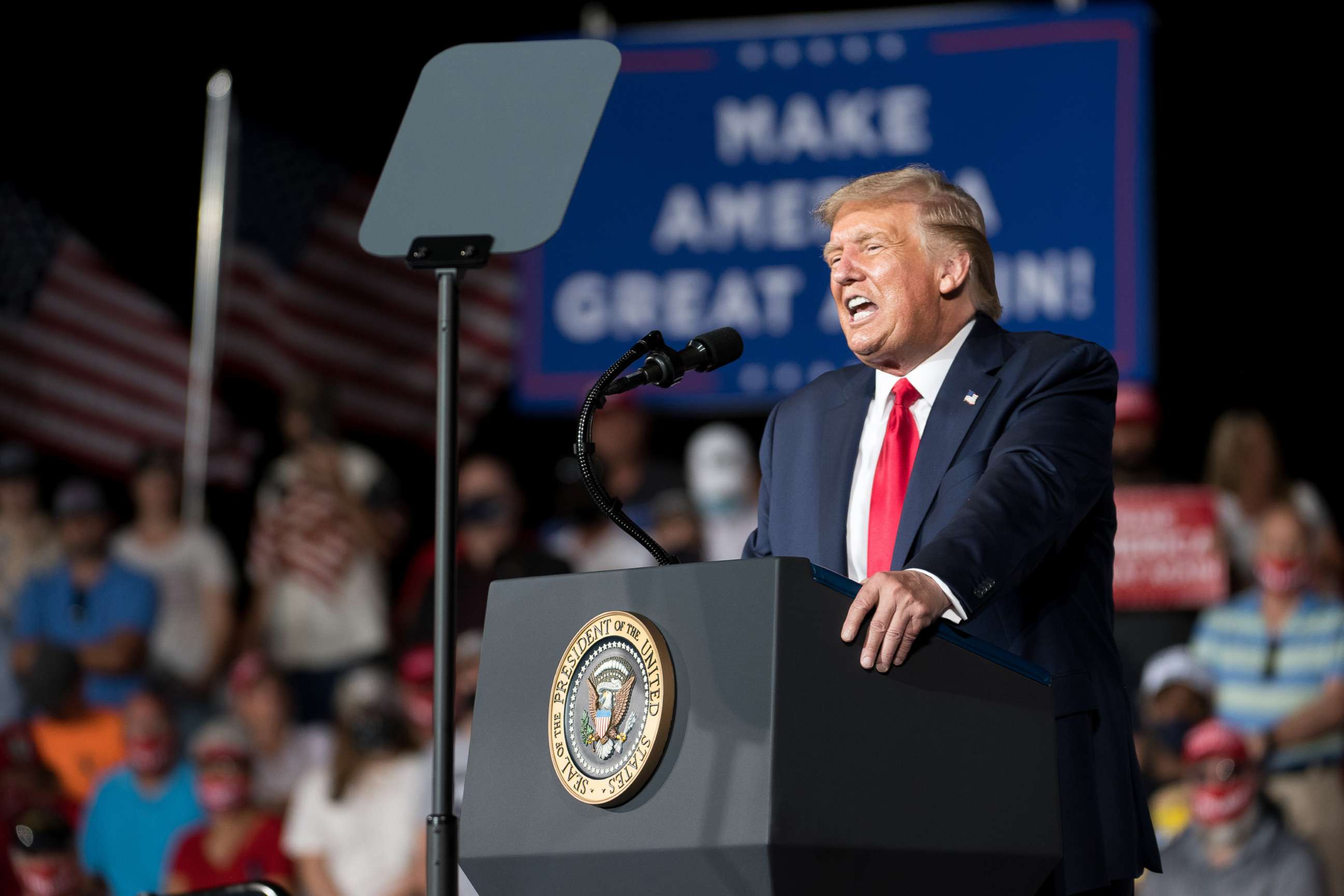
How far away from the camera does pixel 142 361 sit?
7.68 meters

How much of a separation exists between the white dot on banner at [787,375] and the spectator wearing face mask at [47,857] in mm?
2832

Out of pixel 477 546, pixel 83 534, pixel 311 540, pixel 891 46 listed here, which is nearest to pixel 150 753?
pixel 311 540

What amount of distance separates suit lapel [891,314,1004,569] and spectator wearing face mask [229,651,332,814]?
4.13 meters

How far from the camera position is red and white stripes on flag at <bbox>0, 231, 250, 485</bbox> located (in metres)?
7.55

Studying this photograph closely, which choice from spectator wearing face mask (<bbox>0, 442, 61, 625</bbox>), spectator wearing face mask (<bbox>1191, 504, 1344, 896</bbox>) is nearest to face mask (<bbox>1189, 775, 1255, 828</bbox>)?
spectator wearing face mask (<bbox>1191, 504, 1344, 896</bbox>)

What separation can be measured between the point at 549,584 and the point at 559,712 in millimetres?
136

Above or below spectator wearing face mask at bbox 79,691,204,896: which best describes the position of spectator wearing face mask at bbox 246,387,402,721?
above

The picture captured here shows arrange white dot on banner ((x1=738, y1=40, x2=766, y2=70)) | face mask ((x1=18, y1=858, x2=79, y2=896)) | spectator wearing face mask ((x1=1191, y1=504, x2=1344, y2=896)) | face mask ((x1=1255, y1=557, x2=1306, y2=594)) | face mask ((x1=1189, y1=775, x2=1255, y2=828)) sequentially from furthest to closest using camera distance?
1. white dot on banner ((x1=738, y1=40, x2=766, y2=70))
2. face mask ((x1=1255, y1=557, x2=1306, y2=594))
3. face mask ((x1=18, y1=858, x2=79, y2=896))
4. spectator wearing face mask ((x1=1191, y1=504, x2=1344, y2=896))
5. face mask ((x1=1189, y1=775, x2=1255, y2=828))

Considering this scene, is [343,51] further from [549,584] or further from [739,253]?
[549,584]

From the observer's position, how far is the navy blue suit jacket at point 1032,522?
1.79m

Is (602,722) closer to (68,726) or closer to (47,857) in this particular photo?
(47,857)

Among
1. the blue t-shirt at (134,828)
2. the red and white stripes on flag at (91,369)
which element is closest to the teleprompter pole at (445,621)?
the blue t-shirt at (134,828)

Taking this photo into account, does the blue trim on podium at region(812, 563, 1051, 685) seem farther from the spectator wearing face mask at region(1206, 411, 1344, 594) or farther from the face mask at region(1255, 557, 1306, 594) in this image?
the spectator wearing face mask at region(1206, 411, 1344, 594)

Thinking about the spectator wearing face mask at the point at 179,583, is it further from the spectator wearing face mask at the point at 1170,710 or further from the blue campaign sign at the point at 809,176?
the spectator wearing face mask at the point at 1170,710
